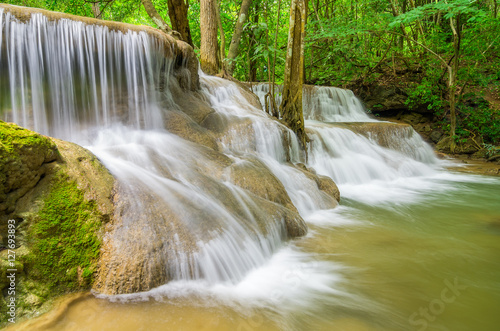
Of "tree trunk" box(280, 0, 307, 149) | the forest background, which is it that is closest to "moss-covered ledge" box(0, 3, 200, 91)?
"tree trunk" box(280, 0, 307, 149)

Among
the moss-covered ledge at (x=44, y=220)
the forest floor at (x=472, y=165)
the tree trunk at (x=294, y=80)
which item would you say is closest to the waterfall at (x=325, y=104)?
the forest floor at (x=472, y=165)

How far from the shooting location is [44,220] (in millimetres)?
2160

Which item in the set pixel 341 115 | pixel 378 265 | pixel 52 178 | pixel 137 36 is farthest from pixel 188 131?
pixel 341 115

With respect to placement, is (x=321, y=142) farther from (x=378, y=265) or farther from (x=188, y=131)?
(x=378, y=265)

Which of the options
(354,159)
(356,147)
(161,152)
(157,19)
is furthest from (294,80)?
(157,19)

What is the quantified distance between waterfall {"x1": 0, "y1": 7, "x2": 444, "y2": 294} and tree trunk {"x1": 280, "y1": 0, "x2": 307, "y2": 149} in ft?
1.43

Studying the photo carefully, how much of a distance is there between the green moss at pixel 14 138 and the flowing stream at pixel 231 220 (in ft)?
2.47

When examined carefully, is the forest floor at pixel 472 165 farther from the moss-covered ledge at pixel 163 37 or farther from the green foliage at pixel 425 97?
the moss-covered ledge at pixel 163 37

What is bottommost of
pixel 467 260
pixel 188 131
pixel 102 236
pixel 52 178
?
pixel 467 260

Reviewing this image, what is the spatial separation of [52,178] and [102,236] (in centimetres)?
60

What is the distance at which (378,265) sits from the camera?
293cm

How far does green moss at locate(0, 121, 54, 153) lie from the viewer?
2.06 m

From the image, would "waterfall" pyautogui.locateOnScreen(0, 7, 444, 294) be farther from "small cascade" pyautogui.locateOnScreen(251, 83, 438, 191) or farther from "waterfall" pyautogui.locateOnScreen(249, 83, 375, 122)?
"waterfall" pyautogui.locateOnScreen(249, 83, 375, 122)

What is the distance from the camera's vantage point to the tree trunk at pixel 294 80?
6453 mm
